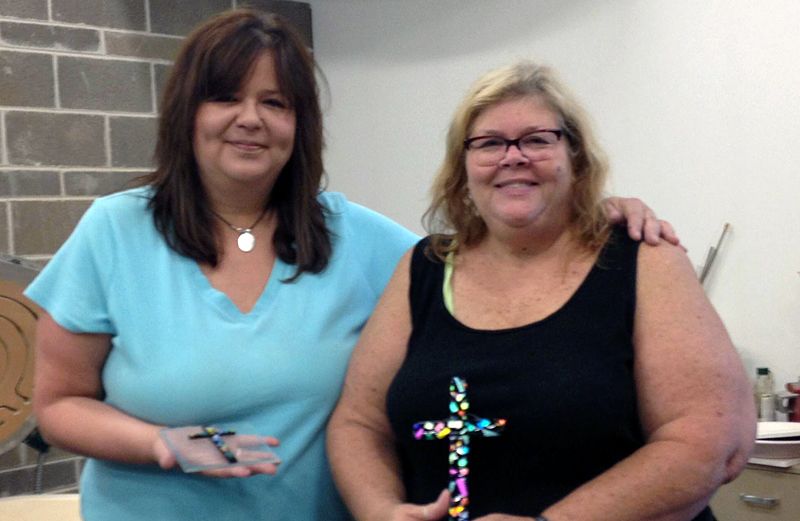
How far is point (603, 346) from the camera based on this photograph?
4.15ft

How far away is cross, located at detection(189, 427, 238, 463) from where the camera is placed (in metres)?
1.29

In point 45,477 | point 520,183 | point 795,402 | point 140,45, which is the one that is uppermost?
point 140,45

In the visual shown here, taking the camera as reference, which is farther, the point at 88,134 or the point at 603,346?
the point at 88,134

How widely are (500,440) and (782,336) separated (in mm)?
1756

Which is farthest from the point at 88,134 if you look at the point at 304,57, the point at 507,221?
the point at 507,221

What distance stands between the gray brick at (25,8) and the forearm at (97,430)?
76.1 inches

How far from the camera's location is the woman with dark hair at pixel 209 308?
4.62 feet

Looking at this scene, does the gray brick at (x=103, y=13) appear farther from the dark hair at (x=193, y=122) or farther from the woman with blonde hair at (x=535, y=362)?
the woman with blonde hair at (x=535, y=362)

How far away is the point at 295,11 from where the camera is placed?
3912 mm

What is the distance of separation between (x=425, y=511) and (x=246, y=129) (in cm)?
62

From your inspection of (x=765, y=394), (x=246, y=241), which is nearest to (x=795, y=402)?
(x=765, y=394)

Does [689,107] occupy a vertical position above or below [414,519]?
above

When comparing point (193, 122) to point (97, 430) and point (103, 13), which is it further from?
point (103, 13)

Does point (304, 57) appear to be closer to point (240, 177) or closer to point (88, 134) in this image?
point (240, 177)
